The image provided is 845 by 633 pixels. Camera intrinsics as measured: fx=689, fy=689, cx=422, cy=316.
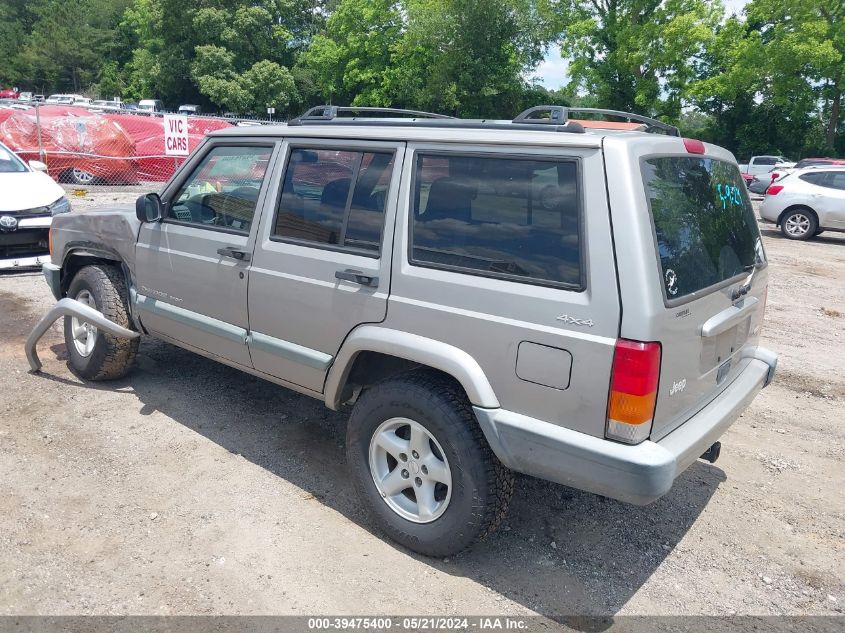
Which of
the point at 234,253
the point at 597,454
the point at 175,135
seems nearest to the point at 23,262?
the point at 234,253

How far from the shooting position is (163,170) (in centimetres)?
1748

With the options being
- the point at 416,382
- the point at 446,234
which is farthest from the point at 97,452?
the point at 446,234

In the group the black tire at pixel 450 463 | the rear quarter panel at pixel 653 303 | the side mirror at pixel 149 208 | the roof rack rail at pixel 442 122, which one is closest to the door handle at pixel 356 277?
the black tire at pixel 450 463

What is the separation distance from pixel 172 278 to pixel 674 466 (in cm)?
324

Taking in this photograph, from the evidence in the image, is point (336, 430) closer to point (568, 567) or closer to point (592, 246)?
point (568, 567)

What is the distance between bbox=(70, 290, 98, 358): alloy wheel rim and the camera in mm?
5133

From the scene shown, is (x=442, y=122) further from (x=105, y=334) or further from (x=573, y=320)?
(x=105, y=334)

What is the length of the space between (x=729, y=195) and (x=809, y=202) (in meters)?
13.1

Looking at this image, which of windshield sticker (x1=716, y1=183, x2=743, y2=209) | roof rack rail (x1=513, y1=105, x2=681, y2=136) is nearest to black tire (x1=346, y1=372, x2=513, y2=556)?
roof rack rail (x1=513, y1=105, x2=681, y2=136)

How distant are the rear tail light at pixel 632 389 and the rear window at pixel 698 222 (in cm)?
29

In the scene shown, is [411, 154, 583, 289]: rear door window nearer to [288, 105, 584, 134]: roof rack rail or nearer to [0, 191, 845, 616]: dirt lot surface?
[288, 105, 584, 134]: roof rack rail

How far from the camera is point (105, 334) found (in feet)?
16.2

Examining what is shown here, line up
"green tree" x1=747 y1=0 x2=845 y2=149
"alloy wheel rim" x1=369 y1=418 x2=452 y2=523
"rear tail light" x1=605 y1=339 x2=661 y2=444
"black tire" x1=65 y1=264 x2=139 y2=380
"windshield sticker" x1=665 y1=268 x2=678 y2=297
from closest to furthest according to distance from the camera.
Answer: "rear tail light" x1=605 y1=339 x2=661 y2=444, "windshield sticker" x1=665 y1=268 x2=678 y2=297, "alloy wheel rim" x1=369 y1=418 x2=452 y2=523, "black tire" x1=65 y1=264 x2=139 y2=380, "green tree" x1=747 y1=0 x2=845 y2=149

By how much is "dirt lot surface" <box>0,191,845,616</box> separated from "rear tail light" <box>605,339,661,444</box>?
3.00 ft
